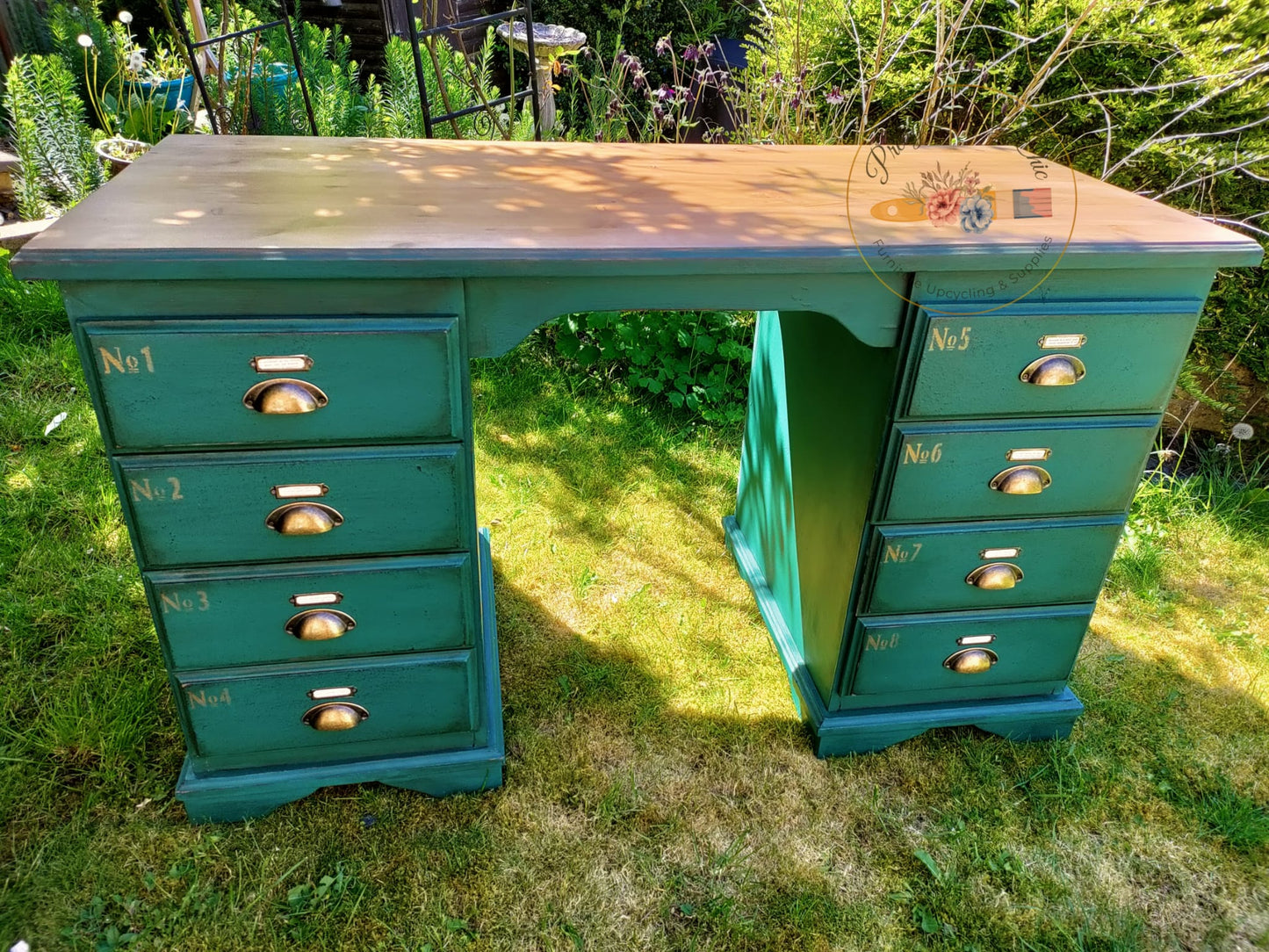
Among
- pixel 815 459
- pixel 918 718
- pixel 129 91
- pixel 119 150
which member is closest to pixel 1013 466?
pixel 815 459

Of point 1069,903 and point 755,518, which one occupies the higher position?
point 755,518

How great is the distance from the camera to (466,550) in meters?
1.83

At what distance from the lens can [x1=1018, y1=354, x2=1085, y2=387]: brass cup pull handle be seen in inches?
71.1

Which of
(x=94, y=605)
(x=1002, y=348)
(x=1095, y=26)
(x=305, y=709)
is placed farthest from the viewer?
(x=1095, y=26)

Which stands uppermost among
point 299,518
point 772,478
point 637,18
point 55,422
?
point 637,18

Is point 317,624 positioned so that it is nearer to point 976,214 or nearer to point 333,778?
point 333,778

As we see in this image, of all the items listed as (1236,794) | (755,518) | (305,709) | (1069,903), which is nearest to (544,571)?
(755,518)

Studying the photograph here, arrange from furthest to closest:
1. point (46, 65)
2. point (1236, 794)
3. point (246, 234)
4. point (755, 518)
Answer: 1. point (46, 65)
2. point (755, 518)
3. point (1236, 794)
4. point (246, 234)

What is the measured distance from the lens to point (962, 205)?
6.27 ft

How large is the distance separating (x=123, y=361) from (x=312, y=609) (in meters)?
0.63

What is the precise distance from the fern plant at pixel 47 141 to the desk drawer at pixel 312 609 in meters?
3.64

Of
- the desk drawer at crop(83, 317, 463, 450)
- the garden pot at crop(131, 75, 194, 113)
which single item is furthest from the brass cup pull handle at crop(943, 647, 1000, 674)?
the garden pot at crop(131, 75, 194, 113)

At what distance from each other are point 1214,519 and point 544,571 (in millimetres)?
2505

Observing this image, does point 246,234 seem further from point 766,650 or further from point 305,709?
point 766,650
